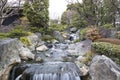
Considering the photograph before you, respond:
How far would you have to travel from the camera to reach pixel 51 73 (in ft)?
33.0

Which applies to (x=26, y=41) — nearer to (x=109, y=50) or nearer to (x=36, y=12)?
(x=36, y=12)

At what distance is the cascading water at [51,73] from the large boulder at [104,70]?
4.60 ft

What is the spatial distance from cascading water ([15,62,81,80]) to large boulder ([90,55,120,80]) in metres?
1.40

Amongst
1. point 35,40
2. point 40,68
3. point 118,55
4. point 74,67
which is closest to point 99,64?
point 118,55

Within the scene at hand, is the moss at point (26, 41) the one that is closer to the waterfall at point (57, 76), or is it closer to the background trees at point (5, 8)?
the background trees at point (5, 8)

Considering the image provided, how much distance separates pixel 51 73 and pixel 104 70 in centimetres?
289

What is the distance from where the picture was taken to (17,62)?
11.1 meters

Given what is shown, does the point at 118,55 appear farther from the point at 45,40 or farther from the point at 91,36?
the point at 45,40

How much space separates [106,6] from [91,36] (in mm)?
7653

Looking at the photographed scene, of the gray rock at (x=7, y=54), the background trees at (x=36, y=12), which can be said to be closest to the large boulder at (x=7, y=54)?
the gray rock at (x=7, y=54)

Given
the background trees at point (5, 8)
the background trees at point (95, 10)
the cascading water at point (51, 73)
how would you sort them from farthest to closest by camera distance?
the background trees at point (95, 10), the background trees at point (5, 8), the cascading water at point (51, 73)

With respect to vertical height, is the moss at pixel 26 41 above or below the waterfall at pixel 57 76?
above

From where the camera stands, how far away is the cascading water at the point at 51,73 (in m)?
9.91

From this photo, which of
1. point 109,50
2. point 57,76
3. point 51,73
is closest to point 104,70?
point 109,50
